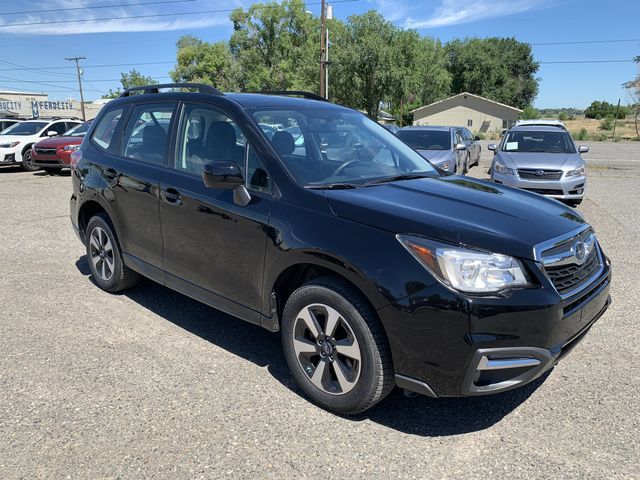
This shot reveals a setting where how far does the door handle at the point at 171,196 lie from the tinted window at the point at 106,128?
127 centimetres

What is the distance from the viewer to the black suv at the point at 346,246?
2525 millimetres

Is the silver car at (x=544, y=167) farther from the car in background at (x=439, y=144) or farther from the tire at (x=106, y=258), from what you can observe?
the tire at (x=106, y=258)

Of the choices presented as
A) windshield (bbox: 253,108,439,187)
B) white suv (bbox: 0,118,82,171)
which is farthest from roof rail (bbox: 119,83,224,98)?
white suv (bbox: 0,118,82,171)

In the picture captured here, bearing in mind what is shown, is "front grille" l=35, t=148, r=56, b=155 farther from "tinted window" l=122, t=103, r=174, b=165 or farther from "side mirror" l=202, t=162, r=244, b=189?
"side mirror" l=202, t=162, r=244, b=189

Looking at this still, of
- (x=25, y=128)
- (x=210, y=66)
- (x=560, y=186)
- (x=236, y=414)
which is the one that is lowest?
(x=236, y=414)

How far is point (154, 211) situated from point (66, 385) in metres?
1.40

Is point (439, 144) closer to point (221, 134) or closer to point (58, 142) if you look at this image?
point (221, 134)

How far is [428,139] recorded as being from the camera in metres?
12.4

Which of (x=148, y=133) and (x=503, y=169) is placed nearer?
(x=148, y=133)

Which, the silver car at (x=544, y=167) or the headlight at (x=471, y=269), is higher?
the headlight at (x=471, y=269)

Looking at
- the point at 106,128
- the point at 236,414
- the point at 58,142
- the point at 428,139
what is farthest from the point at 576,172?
the point at 58,142

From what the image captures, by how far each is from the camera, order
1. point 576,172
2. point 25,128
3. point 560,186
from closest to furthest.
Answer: point 560,186
point 576,172
point 25,128

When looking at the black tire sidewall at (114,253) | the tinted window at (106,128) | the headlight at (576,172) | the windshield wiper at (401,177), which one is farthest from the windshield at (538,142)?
the black tire sidewall at (114,253)

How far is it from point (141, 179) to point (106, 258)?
3.74 feet
